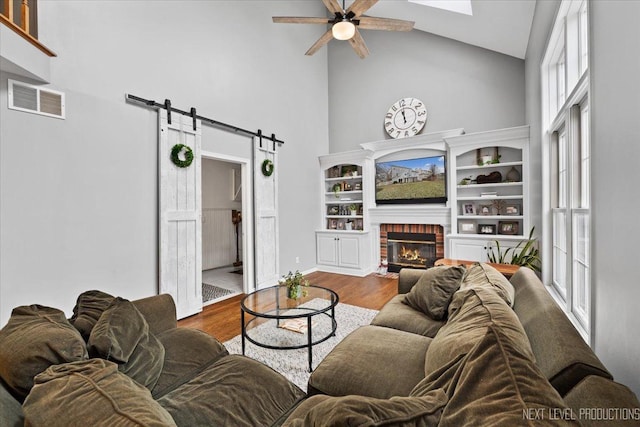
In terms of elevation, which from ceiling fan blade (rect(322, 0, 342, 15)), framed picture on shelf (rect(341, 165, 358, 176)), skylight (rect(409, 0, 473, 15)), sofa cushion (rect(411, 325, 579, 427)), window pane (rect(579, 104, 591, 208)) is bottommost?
sofa cushion (rect(411, 325, 579, 427))

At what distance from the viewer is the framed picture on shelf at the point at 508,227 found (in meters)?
→ 4.53

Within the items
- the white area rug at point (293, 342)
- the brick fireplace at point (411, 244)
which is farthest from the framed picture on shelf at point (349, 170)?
the white area rug at point (293, 342)

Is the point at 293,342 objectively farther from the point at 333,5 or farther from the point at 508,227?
the point at 508,227

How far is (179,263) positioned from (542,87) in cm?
445

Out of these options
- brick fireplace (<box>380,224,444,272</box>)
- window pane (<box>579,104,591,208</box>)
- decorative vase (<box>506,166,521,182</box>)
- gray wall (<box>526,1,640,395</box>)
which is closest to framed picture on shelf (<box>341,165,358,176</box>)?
brick fireplace (<box>380,224,444,272</box>)

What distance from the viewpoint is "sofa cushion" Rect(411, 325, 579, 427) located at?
0.60 metres

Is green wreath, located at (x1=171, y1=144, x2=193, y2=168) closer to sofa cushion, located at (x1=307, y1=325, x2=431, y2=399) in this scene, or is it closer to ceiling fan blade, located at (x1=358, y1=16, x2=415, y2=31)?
ceiling fan blade, located at (x1=358, y1=16, x2=415, y2=31)

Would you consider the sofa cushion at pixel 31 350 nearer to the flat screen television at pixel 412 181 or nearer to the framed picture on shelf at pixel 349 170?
the flat screen television at pixel 412 181

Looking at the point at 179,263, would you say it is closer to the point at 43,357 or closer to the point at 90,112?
the point at 90,112

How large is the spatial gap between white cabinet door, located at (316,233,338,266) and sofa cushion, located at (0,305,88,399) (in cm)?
482

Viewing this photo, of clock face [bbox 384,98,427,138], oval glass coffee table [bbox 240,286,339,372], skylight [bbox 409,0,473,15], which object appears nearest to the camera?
oval glass coffee table [bbox 240,286,339,372]

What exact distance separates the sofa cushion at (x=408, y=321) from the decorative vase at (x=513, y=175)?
11.0ft

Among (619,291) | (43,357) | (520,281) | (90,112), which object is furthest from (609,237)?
(90,112)

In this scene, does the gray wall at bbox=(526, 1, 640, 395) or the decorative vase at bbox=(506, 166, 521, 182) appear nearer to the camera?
the gray wall at bbox=(526, 1, 640, 395)
